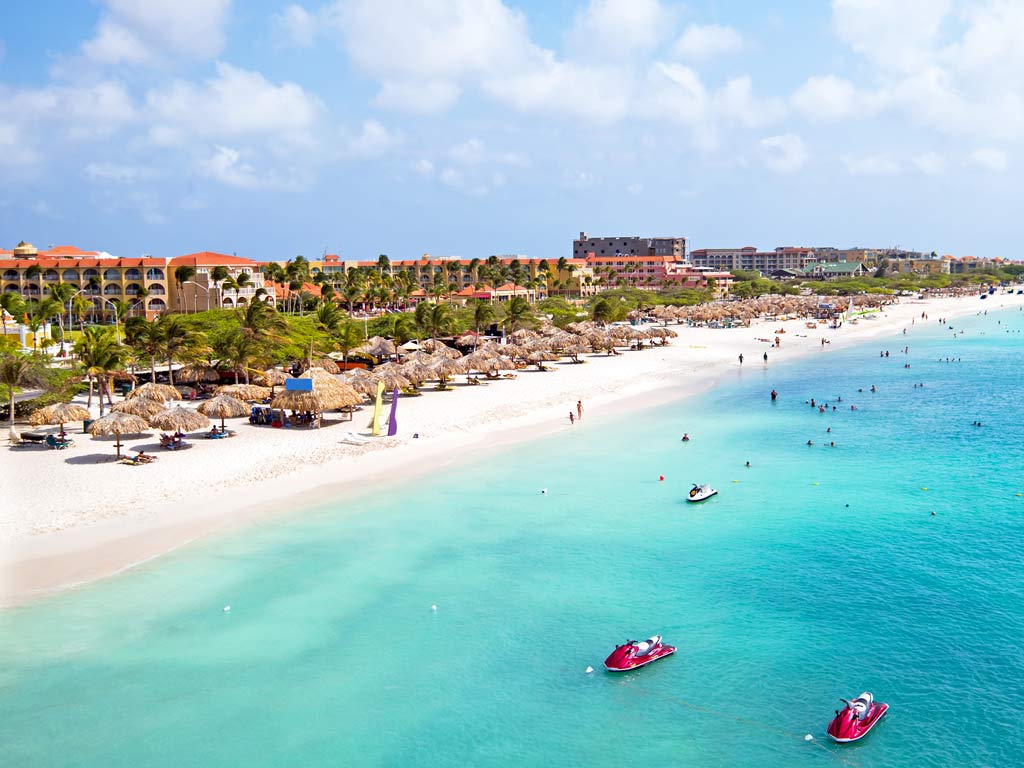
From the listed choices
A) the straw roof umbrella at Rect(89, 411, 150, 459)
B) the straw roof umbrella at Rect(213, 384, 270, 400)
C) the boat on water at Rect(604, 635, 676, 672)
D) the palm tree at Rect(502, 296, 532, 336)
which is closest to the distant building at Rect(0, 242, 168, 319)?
A: the palm tree at Rect(502, 296, 532, 336)

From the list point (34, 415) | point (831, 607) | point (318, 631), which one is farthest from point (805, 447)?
point (34, 415)

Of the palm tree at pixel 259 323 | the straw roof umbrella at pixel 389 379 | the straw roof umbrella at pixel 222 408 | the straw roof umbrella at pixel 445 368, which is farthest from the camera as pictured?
the straw roof umbrella at pixel 445 368

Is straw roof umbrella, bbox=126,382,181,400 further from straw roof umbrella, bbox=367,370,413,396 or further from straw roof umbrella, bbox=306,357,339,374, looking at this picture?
straw roof umbrella, bbox=306,357,339,374

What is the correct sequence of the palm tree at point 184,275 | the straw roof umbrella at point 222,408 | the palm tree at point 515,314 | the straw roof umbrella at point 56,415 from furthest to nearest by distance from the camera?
the palm tree at point 184,275 → the palm tree at point 515,314 → the straw roof umbrella at point 222,408 → the straw roof umbrella at point 56,415

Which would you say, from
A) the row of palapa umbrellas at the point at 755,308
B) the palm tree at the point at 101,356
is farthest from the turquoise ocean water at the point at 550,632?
the row of palapa umbrellas at the point at 755,308

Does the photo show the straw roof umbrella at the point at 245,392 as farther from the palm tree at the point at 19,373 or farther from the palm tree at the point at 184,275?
the palm tree at the point at 184,275

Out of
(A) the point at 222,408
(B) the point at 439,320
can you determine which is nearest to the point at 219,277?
(B) the point at 439,320

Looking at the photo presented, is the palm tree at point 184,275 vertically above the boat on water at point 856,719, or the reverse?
the palm tree at point 184,275

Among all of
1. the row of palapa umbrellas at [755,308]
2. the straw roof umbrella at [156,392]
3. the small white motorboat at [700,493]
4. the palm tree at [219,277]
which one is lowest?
the small white motorboat at [700,493]
